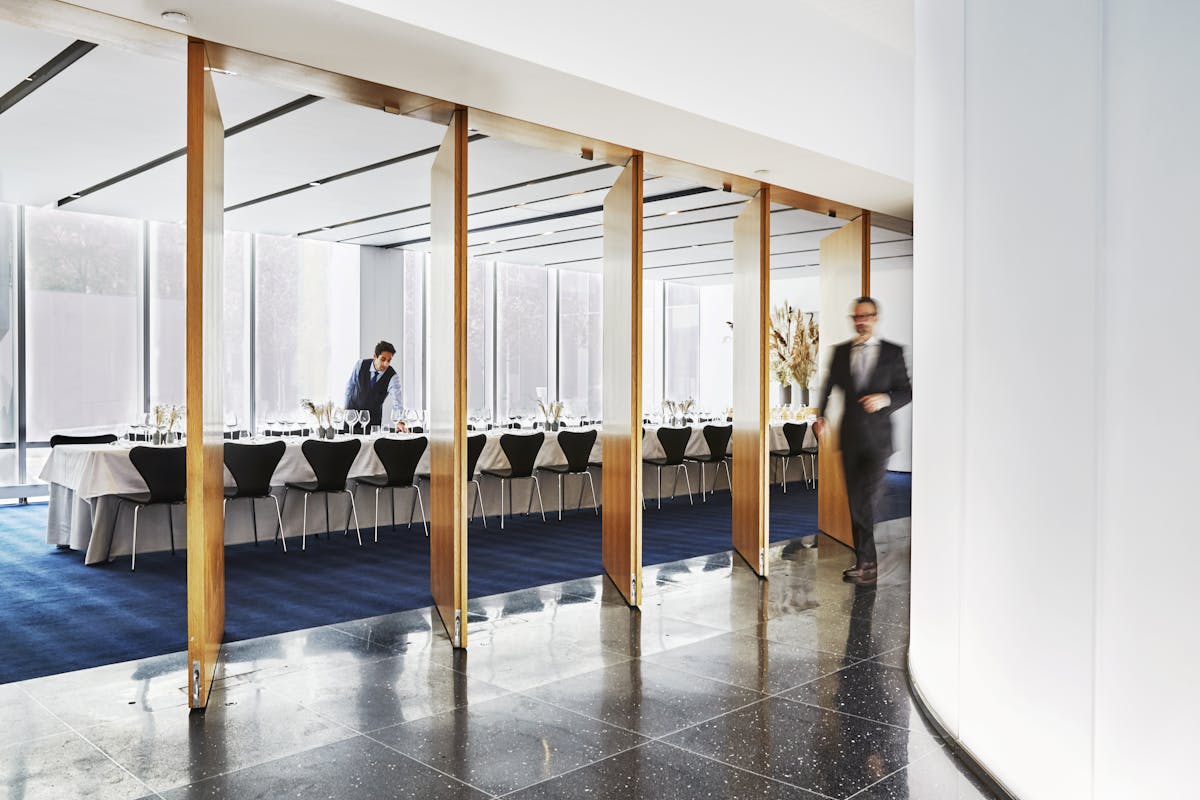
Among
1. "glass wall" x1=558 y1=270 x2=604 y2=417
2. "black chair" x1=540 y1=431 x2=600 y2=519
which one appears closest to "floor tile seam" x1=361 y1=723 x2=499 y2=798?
"black chair" x1=540 y1=431 x2=600 y2=519

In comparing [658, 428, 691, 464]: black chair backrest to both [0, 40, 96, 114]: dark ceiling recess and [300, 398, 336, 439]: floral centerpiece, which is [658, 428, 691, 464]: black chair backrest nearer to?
[300, 398, 336, 439]: floral centerpiece

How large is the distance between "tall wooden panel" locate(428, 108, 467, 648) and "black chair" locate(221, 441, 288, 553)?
7.75ft

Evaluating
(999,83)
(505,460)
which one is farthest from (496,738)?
(505,460)

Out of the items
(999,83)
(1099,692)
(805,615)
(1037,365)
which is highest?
(999,83)

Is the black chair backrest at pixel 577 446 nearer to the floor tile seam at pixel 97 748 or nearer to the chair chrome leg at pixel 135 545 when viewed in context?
the chair chrome leg at pixel 135 545

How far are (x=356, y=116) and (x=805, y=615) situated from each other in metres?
4.26

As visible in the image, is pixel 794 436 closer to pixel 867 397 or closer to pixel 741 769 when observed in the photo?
pixel 867 397

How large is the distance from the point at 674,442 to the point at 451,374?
5279 mm

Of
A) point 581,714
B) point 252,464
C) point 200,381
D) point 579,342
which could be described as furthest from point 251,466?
point 579,342

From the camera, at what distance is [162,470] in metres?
6.48

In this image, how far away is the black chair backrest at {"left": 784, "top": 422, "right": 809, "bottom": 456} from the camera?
1128 centimetres

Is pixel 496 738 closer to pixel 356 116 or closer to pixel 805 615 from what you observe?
pixel 805 615

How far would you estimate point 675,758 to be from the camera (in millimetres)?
3289

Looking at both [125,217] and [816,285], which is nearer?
[125,217]
